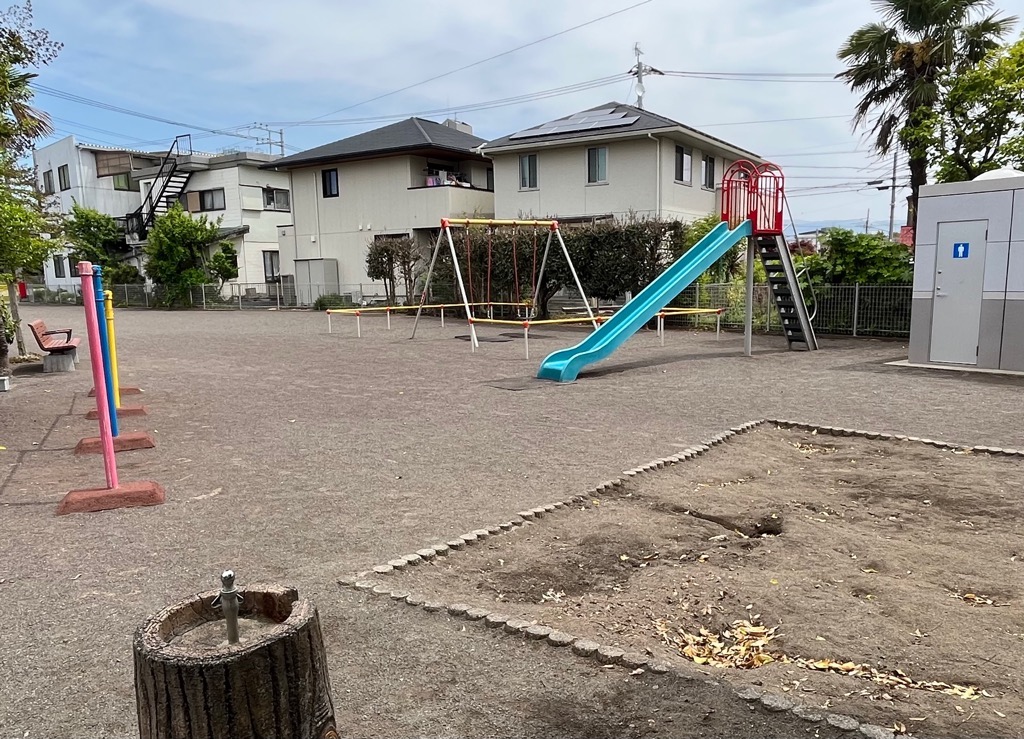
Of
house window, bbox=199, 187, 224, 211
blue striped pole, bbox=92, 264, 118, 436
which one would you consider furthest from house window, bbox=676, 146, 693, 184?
house window, bbox=199, 187, 224, 211

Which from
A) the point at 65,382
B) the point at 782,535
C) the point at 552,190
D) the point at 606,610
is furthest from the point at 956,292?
the point at 552,190

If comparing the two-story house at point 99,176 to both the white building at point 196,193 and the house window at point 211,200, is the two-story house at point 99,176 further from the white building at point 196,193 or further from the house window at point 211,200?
the house window at point 211,200

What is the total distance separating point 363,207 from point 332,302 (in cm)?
399

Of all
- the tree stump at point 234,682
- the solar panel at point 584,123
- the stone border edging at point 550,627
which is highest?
the solar panel at point 584,123

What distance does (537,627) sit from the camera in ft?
10.2

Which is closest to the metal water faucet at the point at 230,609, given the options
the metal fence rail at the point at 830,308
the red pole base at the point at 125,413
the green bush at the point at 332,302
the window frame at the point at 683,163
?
the red pole base at the point at 125,413

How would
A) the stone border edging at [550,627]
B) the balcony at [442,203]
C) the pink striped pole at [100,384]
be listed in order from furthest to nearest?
the balcony at [442,203] < the pink striped pole at [100,384] < the stone border edging at [550,627]

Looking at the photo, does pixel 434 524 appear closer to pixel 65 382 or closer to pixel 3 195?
pixel 3 195

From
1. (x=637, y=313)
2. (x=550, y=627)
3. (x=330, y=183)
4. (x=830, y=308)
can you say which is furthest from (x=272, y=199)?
(x=550, y=627)

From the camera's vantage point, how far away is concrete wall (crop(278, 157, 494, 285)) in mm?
27328

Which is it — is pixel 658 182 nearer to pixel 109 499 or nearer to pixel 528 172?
pixel 528 172

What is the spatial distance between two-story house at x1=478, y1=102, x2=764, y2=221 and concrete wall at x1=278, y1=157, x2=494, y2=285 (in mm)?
2250

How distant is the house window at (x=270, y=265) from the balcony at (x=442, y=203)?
12398 mm

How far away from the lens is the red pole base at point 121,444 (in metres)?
6.59
